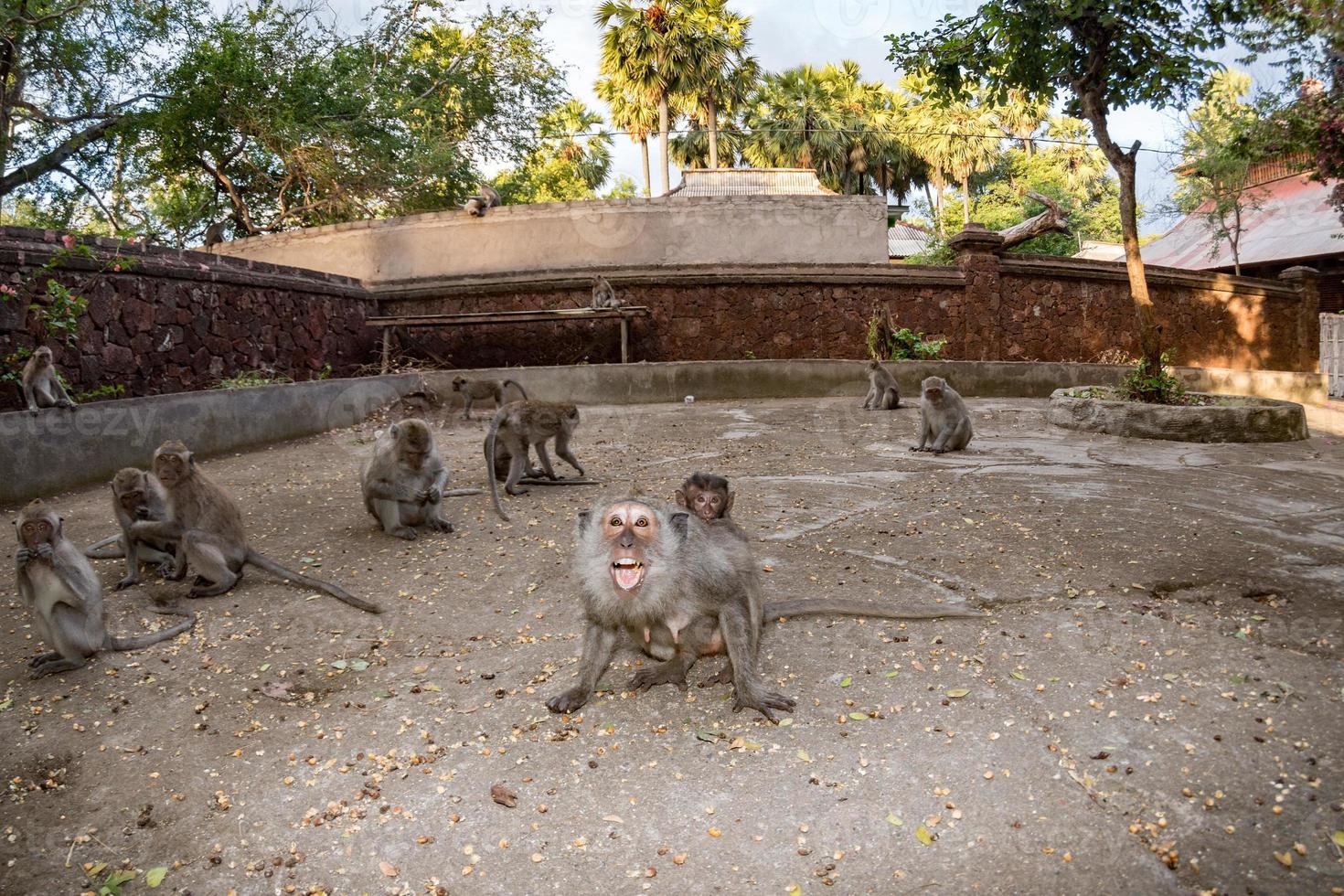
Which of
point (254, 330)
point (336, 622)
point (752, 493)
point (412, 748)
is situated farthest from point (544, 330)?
point (412, 748)

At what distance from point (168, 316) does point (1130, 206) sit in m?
11.2

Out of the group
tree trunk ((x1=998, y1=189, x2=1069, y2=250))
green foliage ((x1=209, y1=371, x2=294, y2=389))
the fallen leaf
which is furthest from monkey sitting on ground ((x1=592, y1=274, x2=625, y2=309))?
the fallen leaf

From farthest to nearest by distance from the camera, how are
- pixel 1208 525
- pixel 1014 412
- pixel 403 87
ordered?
1. pixel 403 87
2. pixel 1014 412
3. pixel 1208 525

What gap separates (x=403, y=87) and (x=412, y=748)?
20312 millimetres

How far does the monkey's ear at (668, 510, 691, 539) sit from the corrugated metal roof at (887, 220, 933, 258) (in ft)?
101

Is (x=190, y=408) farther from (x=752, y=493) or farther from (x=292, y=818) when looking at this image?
(x=292, y=818)

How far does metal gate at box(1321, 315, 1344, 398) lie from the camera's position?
14469mm

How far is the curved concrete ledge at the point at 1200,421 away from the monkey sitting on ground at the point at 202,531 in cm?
849

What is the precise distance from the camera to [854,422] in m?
11.2

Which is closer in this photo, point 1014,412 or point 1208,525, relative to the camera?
point 1208,525

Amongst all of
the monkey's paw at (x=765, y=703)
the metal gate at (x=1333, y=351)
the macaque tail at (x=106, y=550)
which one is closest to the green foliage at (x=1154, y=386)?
the metal gate at (x=1333, y=351)

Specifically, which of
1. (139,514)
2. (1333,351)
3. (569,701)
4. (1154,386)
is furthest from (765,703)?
(1333,351)

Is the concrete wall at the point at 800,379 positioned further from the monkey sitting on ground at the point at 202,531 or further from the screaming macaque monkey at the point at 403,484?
the monkey sitting on ground at the point at 202,531

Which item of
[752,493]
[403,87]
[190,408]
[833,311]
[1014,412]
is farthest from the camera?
[403,87]
